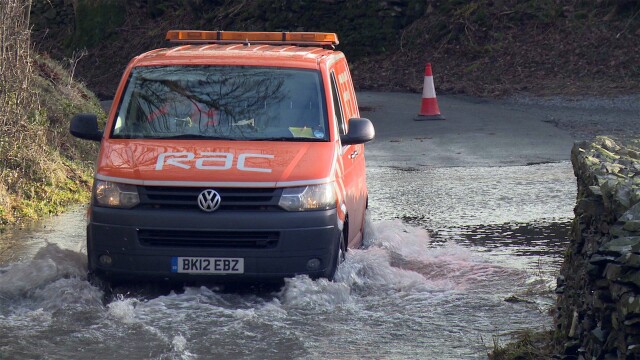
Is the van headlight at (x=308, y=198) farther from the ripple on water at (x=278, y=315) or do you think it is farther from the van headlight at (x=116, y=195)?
the van headlight at (x=116, y=195)

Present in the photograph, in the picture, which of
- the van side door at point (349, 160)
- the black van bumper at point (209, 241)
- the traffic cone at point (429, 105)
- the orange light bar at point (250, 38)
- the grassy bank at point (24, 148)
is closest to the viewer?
the black van bumper at point (209, 241)

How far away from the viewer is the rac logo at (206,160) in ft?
26.3

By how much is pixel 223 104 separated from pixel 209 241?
4.32 feet

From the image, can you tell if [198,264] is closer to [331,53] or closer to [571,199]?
[331,53]

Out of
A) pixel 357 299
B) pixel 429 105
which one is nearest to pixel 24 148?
pixel 357 299

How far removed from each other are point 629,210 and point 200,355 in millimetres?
2594

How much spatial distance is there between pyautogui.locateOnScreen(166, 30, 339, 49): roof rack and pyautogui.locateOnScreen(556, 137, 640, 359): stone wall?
340cm

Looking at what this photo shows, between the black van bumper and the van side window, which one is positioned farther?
the van side window

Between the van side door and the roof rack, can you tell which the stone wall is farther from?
the roof rack

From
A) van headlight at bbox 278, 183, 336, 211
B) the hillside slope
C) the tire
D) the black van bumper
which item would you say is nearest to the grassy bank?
the black van bumper

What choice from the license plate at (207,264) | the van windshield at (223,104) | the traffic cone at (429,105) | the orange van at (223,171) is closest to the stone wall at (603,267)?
the orange van at (223,171)

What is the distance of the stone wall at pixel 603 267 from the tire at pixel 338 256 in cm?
174

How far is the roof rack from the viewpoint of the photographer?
10070 mm

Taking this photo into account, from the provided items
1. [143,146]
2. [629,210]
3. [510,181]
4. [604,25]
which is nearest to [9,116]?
[143,146]
